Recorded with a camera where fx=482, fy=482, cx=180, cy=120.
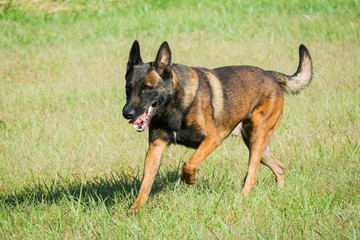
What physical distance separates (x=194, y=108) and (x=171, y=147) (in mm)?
1672

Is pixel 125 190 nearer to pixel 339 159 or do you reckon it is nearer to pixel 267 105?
pixel 267 105

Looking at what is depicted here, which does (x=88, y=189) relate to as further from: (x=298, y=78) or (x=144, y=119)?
(x=298, y=78)

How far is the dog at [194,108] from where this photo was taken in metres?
4.64

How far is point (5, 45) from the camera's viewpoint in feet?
40.0

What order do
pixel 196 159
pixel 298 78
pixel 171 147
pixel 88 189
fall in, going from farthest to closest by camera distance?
1. pixel 171 147
2. pixel 298 78
3. pixel 88 189
4. pixel 196 159

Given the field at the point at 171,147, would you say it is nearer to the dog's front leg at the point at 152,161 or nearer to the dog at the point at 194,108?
the dog's front leg at the point at 152,161

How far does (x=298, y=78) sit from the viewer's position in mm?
6062

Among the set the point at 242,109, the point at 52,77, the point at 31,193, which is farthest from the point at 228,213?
the point at 52,77

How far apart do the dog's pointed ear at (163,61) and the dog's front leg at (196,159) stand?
0.78m

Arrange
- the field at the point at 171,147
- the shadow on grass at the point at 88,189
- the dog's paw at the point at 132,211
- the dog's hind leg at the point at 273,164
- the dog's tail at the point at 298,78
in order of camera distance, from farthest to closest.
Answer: the dog's tail at the point at 298,78
the dog's hind leg at the point at 273,164
the shadow on grass at the point at 88,189
the dog's paw at the point at 132,211
the field at the point at 171,147

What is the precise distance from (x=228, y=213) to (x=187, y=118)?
1.04m

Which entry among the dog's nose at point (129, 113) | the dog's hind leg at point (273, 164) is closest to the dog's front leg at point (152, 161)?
the dog's nose at point (129, 113)

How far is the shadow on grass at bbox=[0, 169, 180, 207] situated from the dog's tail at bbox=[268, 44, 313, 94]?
68.8 inches

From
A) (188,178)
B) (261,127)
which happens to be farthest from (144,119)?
(261,127)
